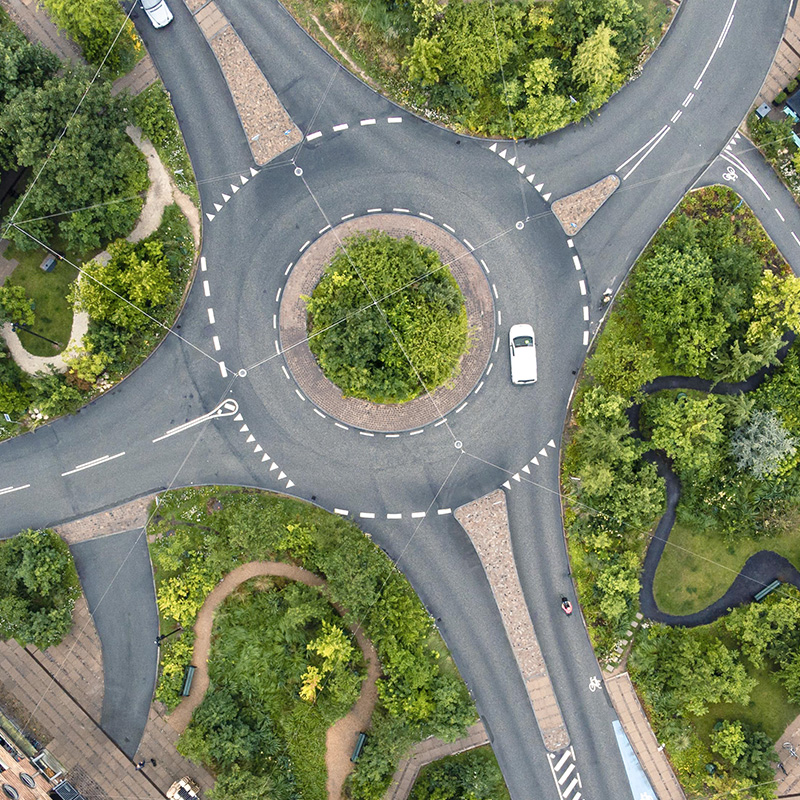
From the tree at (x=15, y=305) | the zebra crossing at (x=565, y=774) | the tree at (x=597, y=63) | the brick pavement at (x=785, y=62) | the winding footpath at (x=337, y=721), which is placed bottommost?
the zebra crossing at (x=565, y=774)

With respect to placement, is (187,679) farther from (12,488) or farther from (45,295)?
(45,295)

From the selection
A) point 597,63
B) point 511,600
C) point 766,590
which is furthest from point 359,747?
point 597,63

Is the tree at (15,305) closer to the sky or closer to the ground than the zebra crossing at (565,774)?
closer to the sky

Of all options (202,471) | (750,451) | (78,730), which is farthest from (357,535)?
(750,451)

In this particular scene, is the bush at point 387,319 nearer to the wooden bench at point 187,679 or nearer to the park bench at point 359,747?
the wooden bench at point 187,679

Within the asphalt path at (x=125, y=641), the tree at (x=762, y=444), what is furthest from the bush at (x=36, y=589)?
the tree at (x=762, y=444)

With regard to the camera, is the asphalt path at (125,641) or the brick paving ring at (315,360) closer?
the asphalt path at (125,641)

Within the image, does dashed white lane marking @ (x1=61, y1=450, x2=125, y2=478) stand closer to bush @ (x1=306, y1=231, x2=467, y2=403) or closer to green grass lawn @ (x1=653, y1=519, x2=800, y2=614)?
bush @ (x1=306, y1=231, x2=467, y2=403)

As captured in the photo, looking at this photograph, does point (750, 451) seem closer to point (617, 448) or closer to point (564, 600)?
point (617, 448)
